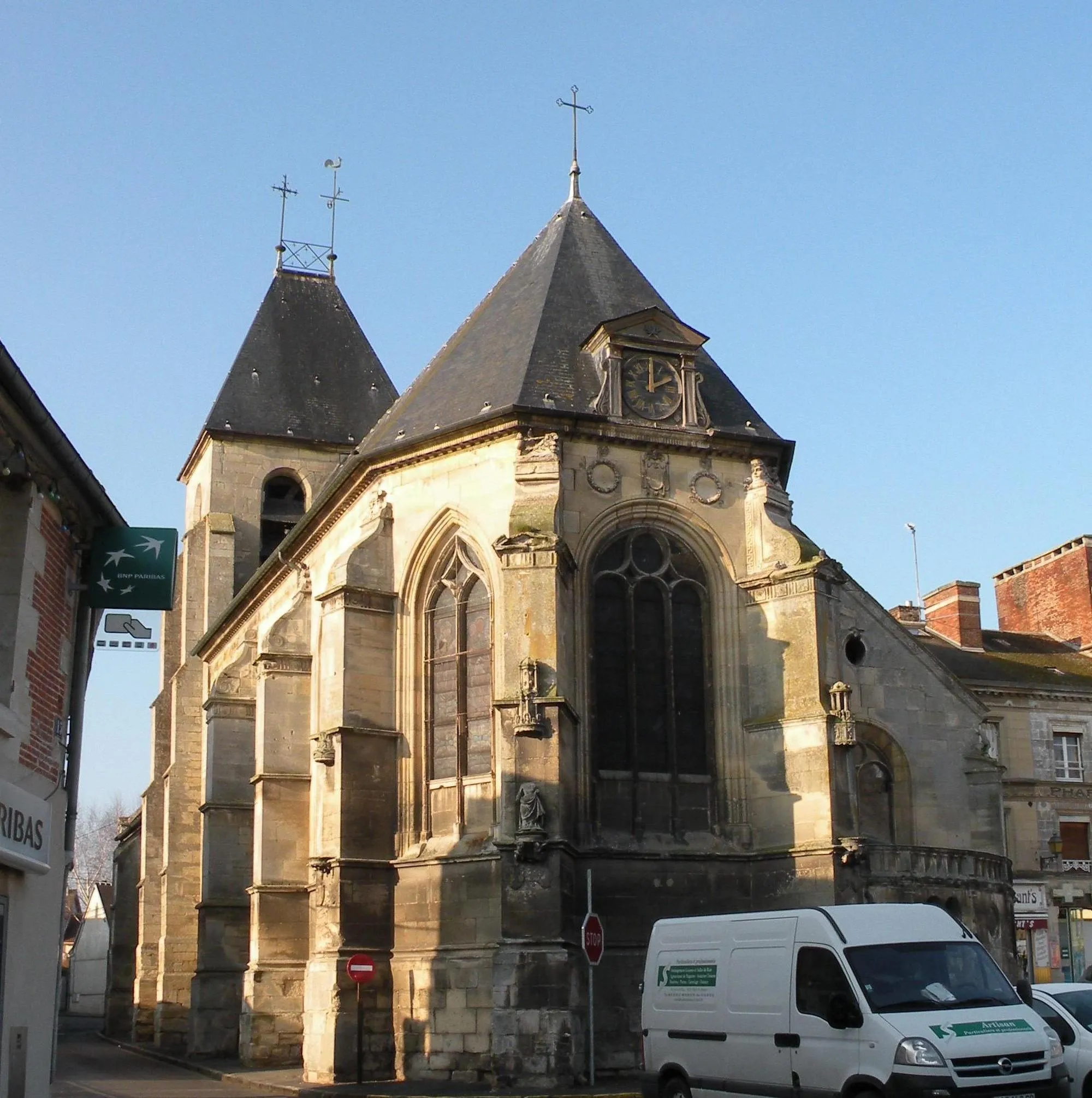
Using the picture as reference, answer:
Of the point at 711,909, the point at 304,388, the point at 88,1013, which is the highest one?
the point at 304,388

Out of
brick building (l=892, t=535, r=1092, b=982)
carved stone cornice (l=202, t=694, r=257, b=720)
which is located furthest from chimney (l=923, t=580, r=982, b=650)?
carved stone cornice (l=202, t=694, r=257, b=720)

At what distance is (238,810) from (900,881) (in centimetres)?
1297

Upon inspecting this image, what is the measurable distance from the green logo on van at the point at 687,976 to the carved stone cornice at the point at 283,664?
11951mm

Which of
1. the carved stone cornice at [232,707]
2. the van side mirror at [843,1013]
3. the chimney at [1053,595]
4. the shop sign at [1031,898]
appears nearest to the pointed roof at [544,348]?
the carved stone cornice at [232,707]

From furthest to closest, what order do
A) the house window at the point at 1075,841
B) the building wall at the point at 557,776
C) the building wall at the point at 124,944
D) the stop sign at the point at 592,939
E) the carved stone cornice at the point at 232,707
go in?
the building wall at the point at 124,944 → the house window at the point at 1075,841 → the carved stone cornice at the point at 232,707 → the building wall at the point at 557,776 → the stop sign at the point at 592,939

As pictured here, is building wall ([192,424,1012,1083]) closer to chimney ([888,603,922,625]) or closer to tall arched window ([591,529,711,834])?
tall arched window ([591,529,711,834])

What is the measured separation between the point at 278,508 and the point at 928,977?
2745 centimetres

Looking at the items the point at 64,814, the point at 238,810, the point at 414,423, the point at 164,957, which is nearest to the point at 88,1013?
the point at 164,957

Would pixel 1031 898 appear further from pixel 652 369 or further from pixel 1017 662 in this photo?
pixel 652 369

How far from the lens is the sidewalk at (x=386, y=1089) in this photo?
1645 cm

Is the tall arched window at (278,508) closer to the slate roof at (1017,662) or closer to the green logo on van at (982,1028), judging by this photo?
the slate roof at (1017,662)

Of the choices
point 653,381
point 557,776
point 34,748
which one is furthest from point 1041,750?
point 34,748

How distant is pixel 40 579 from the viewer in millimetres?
12156

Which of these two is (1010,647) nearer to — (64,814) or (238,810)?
(238,810)
